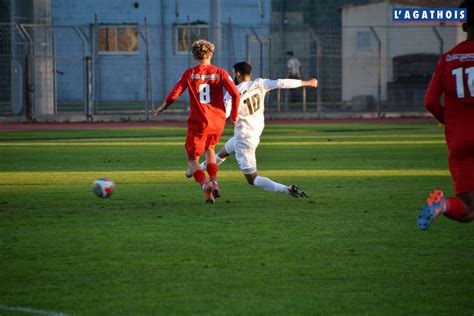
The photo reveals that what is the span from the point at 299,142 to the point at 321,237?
15.6m

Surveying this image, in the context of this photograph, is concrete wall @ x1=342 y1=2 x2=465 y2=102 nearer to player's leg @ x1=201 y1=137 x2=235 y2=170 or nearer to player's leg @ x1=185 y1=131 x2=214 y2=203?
player's leg @ x1=201 y1=137 x2=235 y2=170

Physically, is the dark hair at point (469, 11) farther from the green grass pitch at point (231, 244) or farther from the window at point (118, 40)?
the window at point (118, 40)

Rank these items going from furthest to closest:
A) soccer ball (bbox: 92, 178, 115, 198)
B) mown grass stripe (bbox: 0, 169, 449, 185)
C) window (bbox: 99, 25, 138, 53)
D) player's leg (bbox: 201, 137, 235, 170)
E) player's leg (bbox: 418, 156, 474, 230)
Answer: window (bbox: 99, 25, 138, 53), mown grass stripe (bbox: 0, 169, 449, 185), player's leg (bbox: 201, 137, 235, 170), soccer ball (bbox: 92, 178, 115, 198), player's leg (bbox: 418, 156, 474, 230)

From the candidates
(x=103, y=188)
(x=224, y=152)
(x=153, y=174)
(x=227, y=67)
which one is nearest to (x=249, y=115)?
(x=224, y=152)

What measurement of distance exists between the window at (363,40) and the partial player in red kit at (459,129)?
118ft

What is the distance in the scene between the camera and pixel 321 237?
34.2ft

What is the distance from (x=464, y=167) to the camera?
842 cm

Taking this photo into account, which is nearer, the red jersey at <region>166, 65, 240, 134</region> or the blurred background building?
the red jersey at <region>166, 65, 240, 134</region>

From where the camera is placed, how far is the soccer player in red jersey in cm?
1344

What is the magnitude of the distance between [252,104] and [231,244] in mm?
4180

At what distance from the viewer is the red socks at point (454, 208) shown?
8.38 m

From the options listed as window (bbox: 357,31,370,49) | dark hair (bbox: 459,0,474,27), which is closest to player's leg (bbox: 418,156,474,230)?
dark hair (bbox: 459,0,474,27)

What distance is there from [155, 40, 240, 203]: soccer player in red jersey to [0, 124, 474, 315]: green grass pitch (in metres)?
0.65

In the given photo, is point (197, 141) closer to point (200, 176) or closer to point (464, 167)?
point (200, 176)
